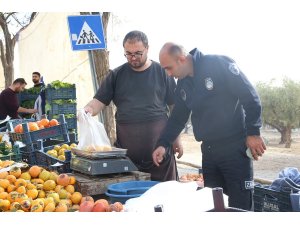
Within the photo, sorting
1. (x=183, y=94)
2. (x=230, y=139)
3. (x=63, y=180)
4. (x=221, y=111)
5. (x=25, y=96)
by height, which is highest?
(x=25, y=96)

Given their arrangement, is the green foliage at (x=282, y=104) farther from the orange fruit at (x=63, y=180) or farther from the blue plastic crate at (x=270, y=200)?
the orange fruit at (x=63, y=180)

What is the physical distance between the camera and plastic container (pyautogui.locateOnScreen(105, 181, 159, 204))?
2583mm

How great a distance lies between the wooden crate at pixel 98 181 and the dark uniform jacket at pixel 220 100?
74 cm

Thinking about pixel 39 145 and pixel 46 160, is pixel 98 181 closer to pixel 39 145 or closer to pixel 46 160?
pixel 46 160

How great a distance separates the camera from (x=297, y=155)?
1845 cm

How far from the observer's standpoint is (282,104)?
23.7 m

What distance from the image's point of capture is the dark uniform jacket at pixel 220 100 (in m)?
3.33

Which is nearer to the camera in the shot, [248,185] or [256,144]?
[256,144]

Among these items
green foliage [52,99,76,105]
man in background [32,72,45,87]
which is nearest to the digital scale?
green foliage [52,99,76,105]

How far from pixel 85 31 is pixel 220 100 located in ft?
11.2

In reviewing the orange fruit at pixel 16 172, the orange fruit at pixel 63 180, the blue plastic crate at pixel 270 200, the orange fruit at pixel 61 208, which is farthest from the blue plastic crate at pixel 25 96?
the blue plastic crate at pixel 270 200

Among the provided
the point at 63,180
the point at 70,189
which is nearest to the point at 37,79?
the point at 63,180

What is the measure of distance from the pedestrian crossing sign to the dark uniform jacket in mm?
2974

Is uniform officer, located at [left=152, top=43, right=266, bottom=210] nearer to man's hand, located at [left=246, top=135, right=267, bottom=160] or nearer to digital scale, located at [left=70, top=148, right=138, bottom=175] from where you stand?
man's hand, located at [left=246, top=135, right=267, bottom=160]
